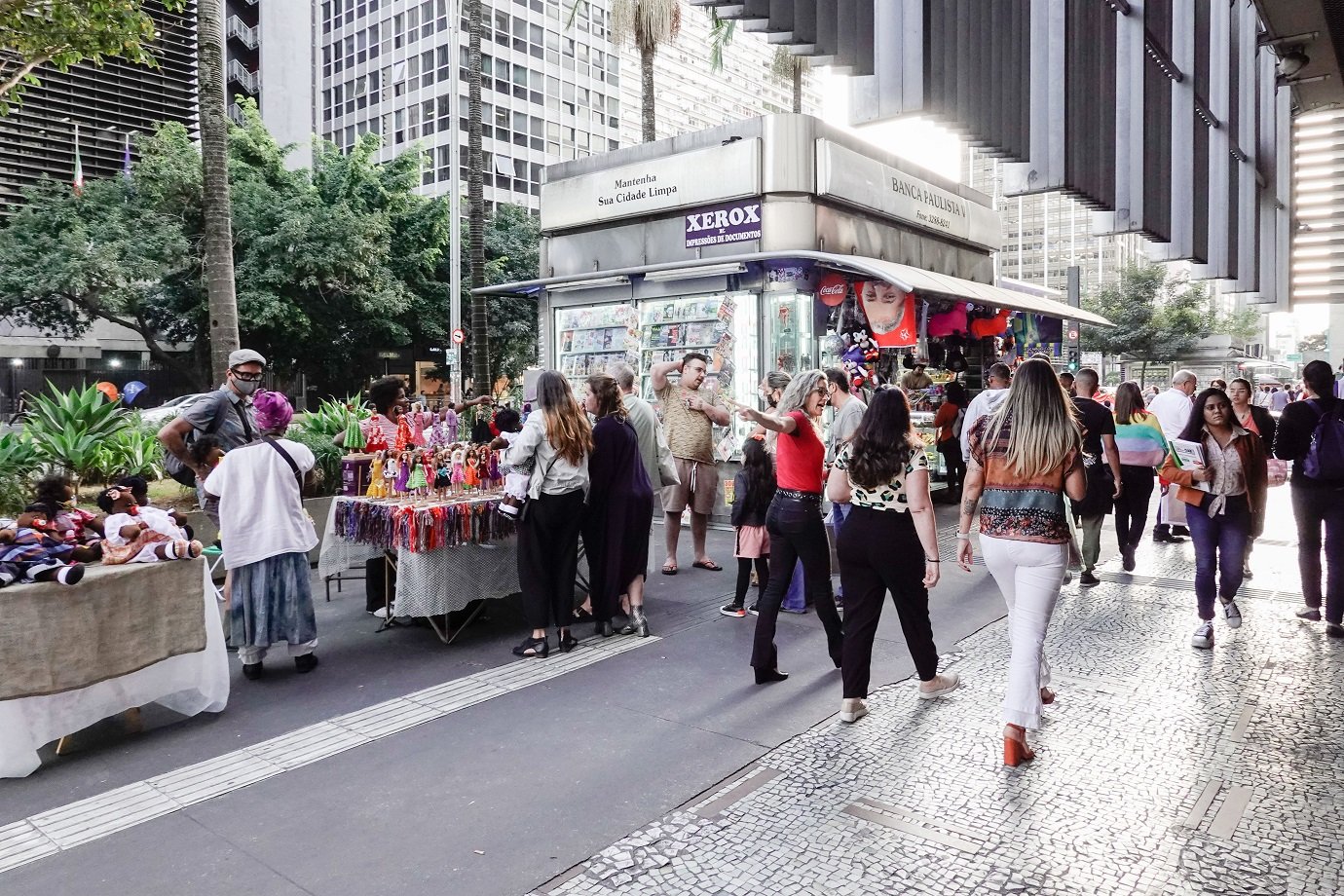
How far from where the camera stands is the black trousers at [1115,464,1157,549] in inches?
324

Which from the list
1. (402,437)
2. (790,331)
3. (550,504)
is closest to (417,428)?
(402,437)

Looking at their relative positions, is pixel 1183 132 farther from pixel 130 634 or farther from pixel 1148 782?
pixel 130 634

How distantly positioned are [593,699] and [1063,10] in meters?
4.66

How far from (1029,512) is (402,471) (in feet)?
13.9

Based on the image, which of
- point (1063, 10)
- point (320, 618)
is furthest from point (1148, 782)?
point (320, 618)

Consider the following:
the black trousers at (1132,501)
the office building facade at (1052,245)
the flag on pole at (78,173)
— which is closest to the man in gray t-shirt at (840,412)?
the black trousers at (1132,501)

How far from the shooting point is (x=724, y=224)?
11.3 metres

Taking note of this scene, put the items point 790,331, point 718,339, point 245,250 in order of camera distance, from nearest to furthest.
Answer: point 790,331, point 718,339, point 245,250

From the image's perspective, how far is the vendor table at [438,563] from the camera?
595cm

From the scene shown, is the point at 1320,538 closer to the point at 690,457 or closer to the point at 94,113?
the point at 690,457

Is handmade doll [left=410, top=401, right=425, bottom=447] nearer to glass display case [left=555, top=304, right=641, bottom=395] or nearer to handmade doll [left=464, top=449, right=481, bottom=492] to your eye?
handmade doll [left=464, top=449, right=481, bottom=492]

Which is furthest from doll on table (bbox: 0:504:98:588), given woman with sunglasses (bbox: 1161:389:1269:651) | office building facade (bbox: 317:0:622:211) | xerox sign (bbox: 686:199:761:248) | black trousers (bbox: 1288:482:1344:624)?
office building facade (bbox: 317:0:622:211)

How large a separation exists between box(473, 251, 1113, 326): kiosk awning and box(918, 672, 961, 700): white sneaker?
5.35 m

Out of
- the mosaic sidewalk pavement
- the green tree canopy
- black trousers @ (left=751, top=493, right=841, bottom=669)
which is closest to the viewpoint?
the mosaic sidewalk pavement
